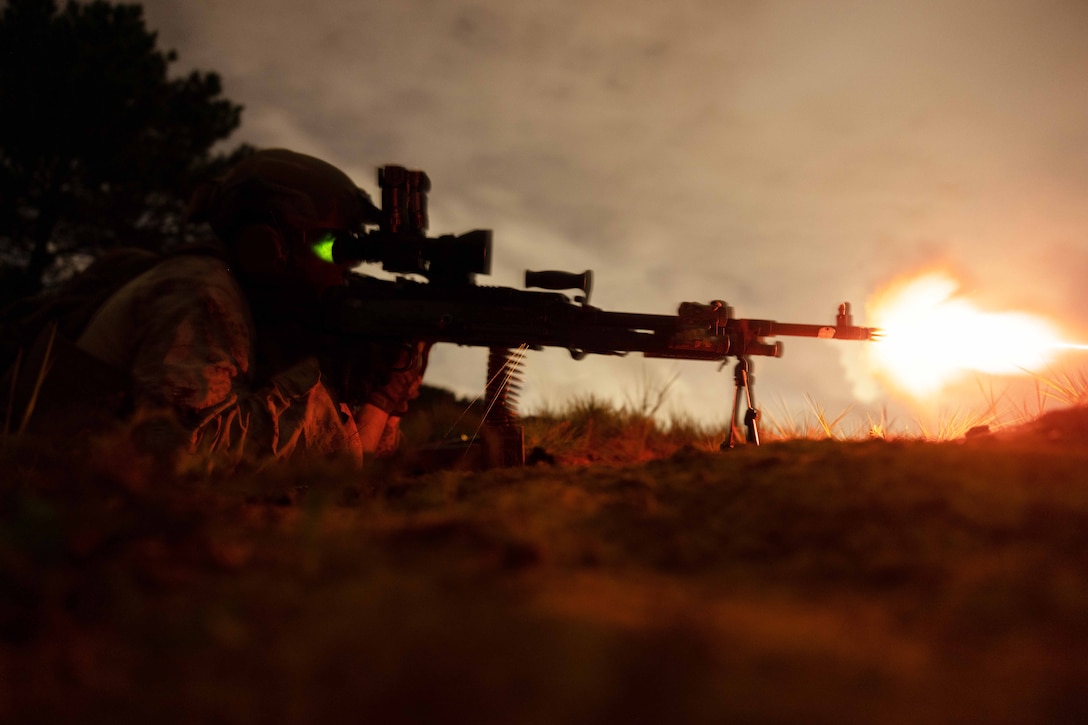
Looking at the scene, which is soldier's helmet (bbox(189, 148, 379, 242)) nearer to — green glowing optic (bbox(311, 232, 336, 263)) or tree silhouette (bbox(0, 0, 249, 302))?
green glowing optic (bbox(311, 232, 336, 263))

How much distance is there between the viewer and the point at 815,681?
37.3 inches

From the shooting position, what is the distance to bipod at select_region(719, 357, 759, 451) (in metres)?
3.85

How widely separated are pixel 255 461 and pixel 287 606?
231cm

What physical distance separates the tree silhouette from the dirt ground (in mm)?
11566

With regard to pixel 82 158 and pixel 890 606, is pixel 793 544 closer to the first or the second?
pixel 890 606

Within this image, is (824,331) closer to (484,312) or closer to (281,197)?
(484,312)

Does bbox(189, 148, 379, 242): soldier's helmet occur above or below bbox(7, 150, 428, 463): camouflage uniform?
above

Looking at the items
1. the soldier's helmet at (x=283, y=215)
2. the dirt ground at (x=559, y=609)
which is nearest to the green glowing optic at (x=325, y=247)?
the soldier's helmet at (x=283, y=215)

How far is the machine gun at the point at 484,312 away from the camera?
4008mm

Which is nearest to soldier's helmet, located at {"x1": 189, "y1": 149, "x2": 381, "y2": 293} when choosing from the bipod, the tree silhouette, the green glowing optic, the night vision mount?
the green glowing optic

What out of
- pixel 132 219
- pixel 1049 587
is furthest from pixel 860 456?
pixel 132 219

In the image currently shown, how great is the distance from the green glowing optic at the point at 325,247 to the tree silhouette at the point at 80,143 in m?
8.90

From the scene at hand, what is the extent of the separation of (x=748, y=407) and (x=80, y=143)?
485 inches

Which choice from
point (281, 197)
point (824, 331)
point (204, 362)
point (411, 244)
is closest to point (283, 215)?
point (281, 197)
